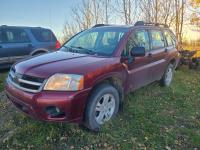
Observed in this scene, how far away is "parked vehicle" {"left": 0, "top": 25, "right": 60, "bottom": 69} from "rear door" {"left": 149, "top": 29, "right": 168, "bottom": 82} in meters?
4.39

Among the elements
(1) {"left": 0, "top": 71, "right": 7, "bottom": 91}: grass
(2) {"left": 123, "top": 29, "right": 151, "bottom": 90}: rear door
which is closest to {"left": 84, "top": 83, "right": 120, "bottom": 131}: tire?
(2) {"left": 123, "top": 29, "right": 151, "bottom": 90}: rear door

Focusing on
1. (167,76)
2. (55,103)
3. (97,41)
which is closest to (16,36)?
(97,41)

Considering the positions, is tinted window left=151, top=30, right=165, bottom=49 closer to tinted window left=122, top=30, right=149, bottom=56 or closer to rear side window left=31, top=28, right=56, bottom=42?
tinted window left=122, top=30, right=149, bottom=56

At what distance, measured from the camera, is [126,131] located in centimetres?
414

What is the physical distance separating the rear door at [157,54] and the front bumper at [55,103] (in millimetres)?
2454

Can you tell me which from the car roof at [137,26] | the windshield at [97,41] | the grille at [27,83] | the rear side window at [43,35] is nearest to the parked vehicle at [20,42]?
the rear side window at [43,35]

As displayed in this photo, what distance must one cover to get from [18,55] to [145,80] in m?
4.87

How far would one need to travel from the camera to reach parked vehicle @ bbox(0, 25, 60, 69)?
8250mm

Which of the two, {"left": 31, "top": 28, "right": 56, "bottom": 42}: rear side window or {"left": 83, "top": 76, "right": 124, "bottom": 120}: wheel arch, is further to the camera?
{"left": 31, "top": 28, "right": 56, "bottom": 42}: rear side window

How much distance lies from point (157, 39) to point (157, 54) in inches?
16.8

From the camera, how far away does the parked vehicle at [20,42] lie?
8250mm

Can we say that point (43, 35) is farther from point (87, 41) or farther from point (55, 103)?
point (55, 103)

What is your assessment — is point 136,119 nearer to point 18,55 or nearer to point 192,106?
point 192,106

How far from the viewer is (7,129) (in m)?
4.08
